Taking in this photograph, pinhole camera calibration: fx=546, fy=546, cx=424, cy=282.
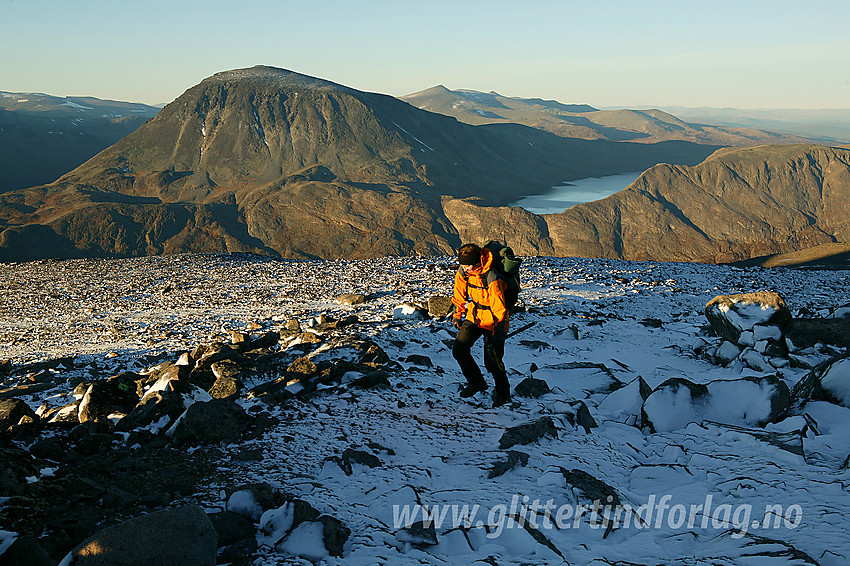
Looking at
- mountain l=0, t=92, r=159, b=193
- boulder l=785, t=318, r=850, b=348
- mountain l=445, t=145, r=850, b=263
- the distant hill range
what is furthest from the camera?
mountain l=0, t=92, r=159, b=193

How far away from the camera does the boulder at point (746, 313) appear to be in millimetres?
8664

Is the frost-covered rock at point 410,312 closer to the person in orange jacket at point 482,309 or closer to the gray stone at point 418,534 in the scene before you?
the person in orange jacket at point 482,309

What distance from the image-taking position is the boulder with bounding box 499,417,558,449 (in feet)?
15.0

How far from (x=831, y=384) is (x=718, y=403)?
0.97 metres

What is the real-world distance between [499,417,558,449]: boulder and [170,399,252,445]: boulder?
7.80 ft

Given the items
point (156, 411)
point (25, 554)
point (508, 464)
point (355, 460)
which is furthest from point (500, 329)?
point (25, 554)

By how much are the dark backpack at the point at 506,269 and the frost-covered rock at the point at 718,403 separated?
5.54ft

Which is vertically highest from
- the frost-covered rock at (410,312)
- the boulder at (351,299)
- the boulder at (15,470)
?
the boulder at (15,470)

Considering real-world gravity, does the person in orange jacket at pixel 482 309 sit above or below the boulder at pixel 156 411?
above

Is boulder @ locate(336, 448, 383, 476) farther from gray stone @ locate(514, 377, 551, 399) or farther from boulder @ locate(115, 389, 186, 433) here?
gray stone @ locate(514, 377, 551, 399)

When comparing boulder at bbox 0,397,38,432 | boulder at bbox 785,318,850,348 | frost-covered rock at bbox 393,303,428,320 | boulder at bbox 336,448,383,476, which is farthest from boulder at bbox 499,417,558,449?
boulder at bbox 785,318,850,348

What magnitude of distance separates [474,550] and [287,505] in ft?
3.92

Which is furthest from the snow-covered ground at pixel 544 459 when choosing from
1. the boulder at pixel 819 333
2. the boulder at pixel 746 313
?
the boulder at pixel 819 333

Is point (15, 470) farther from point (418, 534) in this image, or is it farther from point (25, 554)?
point (418, 534)
